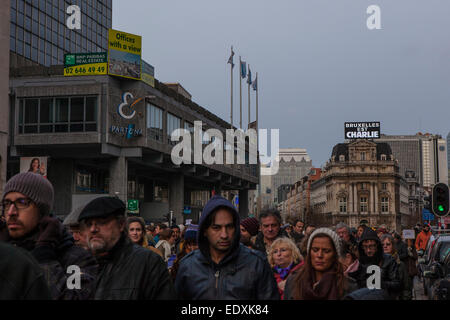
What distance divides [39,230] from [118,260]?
20.6 inches

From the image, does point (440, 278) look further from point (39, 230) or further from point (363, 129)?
point (363, 129)

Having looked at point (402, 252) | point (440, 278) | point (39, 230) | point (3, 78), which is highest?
point (3, 78)

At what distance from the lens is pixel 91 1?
80.5 metres

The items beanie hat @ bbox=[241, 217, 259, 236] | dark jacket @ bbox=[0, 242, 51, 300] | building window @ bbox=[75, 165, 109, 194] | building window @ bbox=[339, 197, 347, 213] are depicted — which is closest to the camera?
dark jacket @ bbox=[0, 242, 51, 300]

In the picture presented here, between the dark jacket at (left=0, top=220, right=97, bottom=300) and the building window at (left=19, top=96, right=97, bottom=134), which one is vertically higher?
the building window at (left=19, top=96, right=97, bottom=134)

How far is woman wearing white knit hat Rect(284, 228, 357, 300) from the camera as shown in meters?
4.41

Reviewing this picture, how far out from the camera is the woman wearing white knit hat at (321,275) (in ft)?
14.5

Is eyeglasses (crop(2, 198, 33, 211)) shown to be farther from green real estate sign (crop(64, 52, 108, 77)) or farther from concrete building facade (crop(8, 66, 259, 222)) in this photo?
green real estate sign (crop(64, 52, 108, 77))

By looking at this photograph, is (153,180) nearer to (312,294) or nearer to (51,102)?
(51,102)

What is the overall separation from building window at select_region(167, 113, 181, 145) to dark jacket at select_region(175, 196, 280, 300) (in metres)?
45.9

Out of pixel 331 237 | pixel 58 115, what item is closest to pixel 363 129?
pixel 58 115

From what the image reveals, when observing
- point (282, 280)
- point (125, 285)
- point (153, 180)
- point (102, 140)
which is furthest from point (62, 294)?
point (153, 180)

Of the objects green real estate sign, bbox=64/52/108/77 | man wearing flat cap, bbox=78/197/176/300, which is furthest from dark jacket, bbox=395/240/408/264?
green real estate sign, bbox=64/52/108/77

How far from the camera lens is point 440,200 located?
1579 cm
